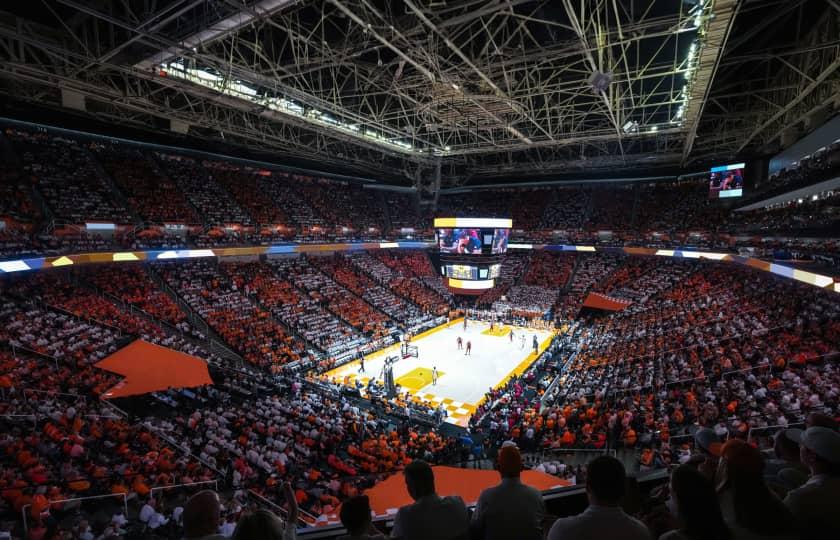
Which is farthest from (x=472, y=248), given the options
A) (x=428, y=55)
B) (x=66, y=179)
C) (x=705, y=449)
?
(x=66, y=179)

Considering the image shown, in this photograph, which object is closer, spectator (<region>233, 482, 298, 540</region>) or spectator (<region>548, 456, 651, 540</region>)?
spectator (<region>548, 456, 651, 540</region>)

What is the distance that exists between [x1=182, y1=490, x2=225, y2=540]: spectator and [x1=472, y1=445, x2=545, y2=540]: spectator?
1.47 metres

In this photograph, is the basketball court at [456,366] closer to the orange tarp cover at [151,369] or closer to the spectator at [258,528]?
the orange tarp cover at [151,369]

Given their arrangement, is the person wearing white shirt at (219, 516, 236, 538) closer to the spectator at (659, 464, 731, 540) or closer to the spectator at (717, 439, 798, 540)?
the spectator at (659, 464, 731, 540)

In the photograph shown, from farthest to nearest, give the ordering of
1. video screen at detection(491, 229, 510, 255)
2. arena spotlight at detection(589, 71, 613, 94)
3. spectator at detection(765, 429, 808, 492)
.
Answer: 1. video screen at detection(491, 229, 510, 255)
2. arena spotlight at detection(589, 71, 613, 94)
3. spectator at detection(765, 429, 808, 492)

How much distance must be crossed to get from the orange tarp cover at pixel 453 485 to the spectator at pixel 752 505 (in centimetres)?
620

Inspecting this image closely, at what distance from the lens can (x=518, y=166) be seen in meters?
36.3

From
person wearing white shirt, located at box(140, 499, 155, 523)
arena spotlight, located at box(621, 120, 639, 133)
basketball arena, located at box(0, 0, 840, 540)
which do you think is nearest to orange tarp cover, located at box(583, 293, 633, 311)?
basketball arena, located at box(0, 0, 840, 540)

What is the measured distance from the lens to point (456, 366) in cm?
2216

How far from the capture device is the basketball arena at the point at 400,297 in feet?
17.0

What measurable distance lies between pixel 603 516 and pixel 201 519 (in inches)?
75.7

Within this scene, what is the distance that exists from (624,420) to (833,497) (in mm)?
10534

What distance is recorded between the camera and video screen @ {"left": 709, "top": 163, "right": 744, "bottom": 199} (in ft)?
95.8

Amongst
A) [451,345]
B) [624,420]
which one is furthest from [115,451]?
[451,345]
